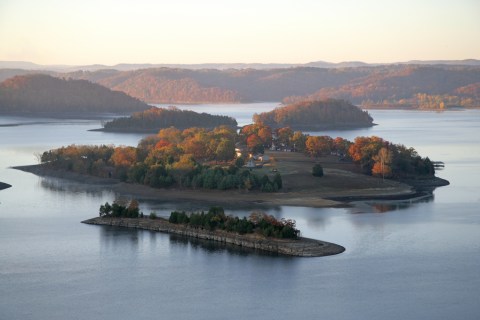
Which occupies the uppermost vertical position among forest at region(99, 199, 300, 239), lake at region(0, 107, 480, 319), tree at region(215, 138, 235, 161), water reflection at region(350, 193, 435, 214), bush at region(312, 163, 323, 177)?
tree at region(215, 138, 235, 161)

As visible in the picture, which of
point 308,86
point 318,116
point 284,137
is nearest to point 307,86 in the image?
point 308,86

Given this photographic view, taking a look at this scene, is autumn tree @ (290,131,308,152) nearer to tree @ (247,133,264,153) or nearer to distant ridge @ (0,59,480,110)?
tree @ (247,133,264,153)

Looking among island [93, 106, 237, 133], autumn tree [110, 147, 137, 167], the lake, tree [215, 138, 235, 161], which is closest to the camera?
the lake

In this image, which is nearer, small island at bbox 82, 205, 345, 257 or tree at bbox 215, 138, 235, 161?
small island at bbox 82, 205, 345, 257

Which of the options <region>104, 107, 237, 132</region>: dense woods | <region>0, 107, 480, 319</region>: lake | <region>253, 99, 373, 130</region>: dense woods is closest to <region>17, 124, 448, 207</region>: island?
<region>0, 107, 480, 319</region>: lake

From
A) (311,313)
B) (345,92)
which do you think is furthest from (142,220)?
(345,92)

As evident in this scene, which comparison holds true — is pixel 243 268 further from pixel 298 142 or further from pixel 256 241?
pixel 298 142

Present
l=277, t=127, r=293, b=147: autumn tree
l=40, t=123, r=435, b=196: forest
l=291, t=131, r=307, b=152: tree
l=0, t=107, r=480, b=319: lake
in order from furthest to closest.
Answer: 1. l=277, t=127, r=293, b=147: autumn tree
2. l=291, t=131, r=307, b=152: tree
3. l=40, t=123, r=435, b=196: forest
4. l=0, t=107, r=480, b=319: lake
